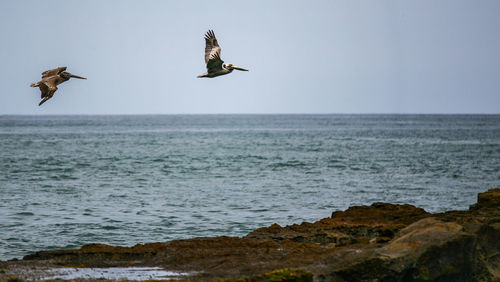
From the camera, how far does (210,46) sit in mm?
15844

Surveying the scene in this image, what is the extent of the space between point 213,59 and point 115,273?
810 centimetres

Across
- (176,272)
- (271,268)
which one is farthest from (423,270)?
(176,272)

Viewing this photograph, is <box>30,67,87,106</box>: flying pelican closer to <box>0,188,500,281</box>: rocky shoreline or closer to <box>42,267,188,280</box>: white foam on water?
<box>0,188,500,281</box>: rocky shoreline

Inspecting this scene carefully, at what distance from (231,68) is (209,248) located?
703 centimetres

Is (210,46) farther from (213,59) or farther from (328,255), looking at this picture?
(328,255)

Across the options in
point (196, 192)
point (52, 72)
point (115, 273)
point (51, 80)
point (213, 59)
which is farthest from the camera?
point (196, 192)

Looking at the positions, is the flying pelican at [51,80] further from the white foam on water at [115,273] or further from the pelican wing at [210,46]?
the white foam on water at [115,273]

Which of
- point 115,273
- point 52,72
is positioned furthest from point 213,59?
point 115,273

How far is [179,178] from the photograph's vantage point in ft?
111

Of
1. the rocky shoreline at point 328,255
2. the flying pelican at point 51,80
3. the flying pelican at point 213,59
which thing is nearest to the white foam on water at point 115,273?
the rocky shoreline at point 328,255

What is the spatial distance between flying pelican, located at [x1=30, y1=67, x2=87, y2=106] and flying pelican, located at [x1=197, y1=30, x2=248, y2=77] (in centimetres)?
315

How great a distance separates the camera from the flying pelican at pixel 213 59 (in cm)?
1562

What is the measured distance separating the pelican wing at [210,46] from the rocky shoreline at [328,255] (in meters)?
5.82

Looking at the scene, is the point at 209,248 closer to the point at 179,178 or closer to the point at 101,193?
the point at 101,193
